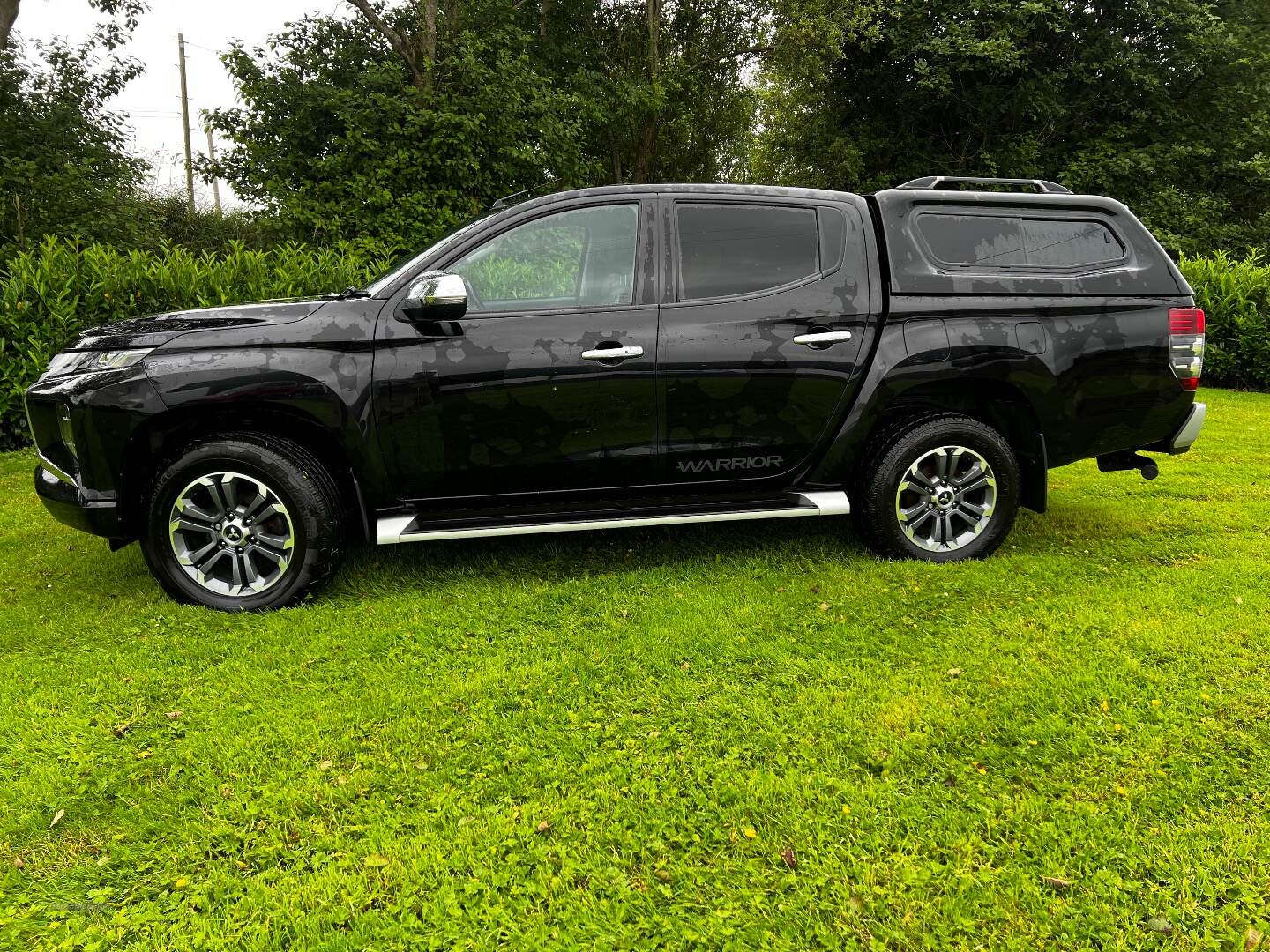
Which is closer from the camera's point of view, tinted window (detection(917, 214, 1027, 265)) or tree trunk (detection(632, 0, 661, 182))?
tinted window (detection(917, 214, 1027, 265))

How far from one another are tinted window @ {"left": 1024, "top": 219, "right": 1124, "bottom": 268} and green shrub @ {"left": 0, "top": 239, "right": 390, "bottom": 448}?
5.36 meters

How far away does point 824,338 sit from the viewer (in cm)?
400

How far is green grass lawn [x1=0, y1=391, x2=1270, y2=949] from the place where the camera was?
2.02 metres

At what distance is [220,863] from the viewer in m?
2.19

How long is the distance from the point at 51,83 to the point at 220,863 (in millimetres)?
15552

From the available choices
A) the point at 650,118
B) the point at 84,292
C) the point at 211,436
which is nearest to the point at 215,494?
the point at 211,436

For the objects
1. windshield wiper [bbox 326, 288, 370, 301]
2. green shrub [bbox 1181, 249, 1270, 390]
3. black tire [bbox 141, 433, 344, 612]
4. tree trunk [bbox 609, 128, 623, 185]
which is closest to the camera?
black tire [bbox 141, 433, 344, 612]

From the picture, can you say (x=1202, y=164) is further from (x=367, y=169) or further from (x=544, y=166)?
(x=367, y=169)

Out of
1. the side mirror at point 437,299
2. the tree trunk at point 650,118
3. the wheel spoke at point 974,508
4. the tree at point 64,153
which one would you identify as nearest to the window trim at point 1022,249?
the wheel spoke at point 974,508

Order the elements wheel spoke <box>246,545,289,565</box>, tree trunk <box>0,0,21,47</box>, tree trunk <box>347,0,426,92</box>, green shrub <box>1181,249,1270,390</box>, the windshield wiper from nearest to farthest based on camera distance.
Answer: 1. wheel spoke <box>246,545,289,565</box>
2. the windshield wiper
3. green shrub <box>1181,249,1270,390</box>
4. tree trunk <box>0,0,21,47</box>
5. tree trunk <box>347,0,426,92</box>

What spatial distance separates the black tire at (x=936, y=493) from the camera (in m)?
4.17

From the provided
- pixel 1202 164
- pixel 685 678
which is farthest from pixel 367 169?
pixel 1202 164

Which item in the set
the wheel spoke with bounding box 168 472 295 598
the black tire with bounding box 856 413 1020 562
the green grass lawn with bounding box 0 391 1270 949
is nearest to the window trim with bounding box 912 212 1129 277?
the black tire with bounding box 856 413 1020 562

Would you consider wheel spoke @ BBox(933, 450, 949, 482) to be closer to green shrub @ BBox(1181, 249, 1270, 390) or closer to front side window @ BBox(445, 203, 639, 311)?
front side window @ BBox(445, 203, 639, 311)
